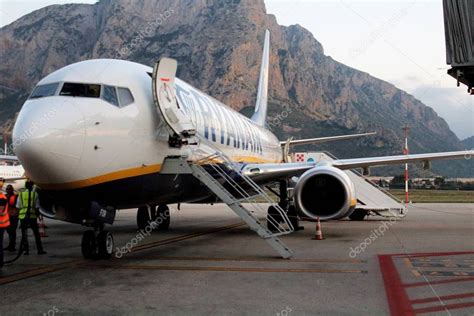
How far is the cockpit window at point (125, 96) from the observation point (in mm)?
9312

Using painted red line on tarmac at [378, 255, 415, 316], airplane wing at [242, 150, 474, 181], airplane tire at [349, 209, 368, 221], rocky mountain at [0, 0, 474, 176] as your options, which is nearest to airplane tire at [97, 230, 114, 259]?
painted red line on tarmac at [378, 255, 415, 316]

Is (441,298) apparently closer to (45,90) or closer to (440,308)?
(440,308)

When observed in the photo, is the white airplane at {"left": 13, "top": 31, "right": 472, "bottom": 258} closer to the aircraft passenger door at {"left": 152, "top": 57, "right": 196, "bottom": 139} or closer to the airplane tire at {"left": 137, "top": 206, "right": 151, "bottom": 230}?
the aircraft passenger door at {"left": 152, "top": 57, "right": 196, "bottom": 139}

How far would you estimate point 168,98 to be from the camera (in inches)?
397

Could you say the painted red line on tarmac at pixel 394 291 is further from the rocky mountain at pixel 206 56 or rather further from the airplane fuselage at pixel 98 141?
the rocky mountain at pixel 206 56

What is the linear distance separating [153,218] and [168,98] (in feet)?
28.0

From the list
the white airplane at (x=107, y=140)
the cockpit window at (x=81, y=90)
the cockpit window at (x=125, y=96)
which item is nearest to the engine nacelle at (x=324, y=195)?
the white airplane at (x=107, y=140)

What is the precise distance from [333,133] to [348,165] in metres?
123

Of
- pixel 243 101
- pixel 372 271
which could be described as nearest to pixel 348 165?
pixel 372 271

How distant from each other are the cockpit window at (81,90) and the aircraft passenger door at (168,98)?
1074 millimetres

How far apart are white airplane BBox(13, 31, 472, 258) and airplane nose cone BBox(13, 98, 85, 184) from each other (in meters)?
0.01

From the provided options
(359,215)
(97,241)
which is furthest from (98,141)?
(359,215)

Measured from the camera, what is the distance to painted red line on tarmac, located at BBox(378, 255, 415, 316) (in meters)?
6.16

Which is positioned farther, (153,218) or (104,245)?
(153,218)
